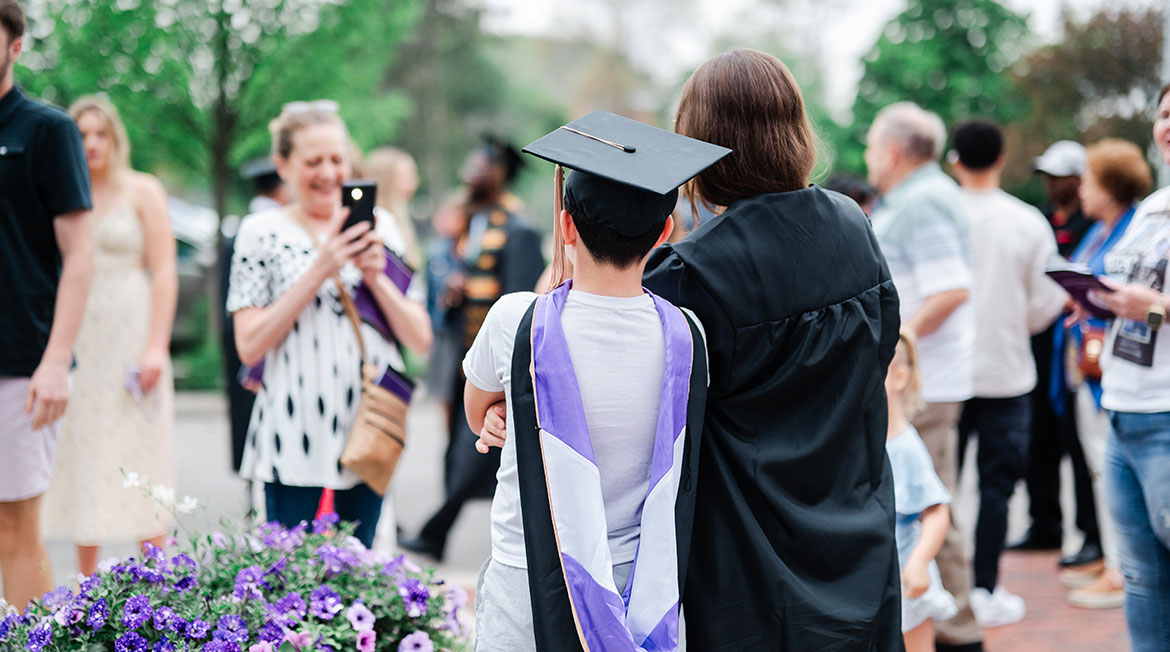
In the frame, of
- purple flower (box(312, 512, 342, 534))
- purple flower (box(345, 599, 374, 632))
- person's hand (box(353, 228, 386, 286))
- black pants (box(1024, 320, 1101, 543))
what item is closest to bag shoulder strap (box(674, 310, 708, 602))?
purple flower (box(345, 599, 374, 632))

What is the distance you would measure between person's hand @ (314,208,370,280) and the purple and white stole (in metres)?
1.50

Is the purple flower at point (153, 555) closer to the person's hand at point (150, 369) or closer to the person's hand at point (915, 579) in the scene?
the person's hand at point (150, 369)

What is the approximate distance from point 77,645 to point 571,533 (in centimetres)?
139

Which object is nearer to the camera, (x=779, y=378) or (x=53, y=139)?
(x=779, y=378)

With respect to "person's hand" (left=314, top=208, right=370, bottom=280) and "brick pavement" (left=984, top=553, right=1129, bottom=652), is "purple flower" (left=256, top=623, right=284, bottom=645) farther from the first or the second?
"brick pavement" (left=984, top=553, right=1129, bottom=652)

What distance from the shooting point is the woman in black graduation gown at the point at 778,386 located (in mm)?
2121

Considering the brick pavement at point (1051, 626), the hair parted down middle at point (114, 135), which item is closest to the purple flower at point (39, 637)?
the hair parted down middle at point (114, 135)

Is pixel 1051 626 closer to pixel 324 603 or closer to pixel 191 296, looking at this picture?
pixel 324 603

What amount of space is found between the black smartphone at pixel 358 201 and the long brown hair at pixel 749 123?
4.69ft

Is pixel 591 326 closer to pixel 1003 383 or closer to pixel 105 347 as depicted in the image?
pixel 105 347

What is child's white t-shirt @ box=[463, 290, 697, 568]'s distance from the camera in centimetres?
200

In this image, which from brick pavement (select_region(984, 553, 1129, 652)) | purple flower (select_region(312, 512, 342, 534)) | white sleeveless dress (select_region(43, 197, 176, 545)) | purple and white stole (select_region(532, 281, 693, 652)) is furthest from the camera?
brick pavement (select_region(984, 553, 1129, 652))

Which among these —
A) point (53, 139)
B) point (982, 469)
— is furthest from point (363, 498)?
point (982, 469)

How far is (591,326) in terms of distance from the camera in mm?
2000
